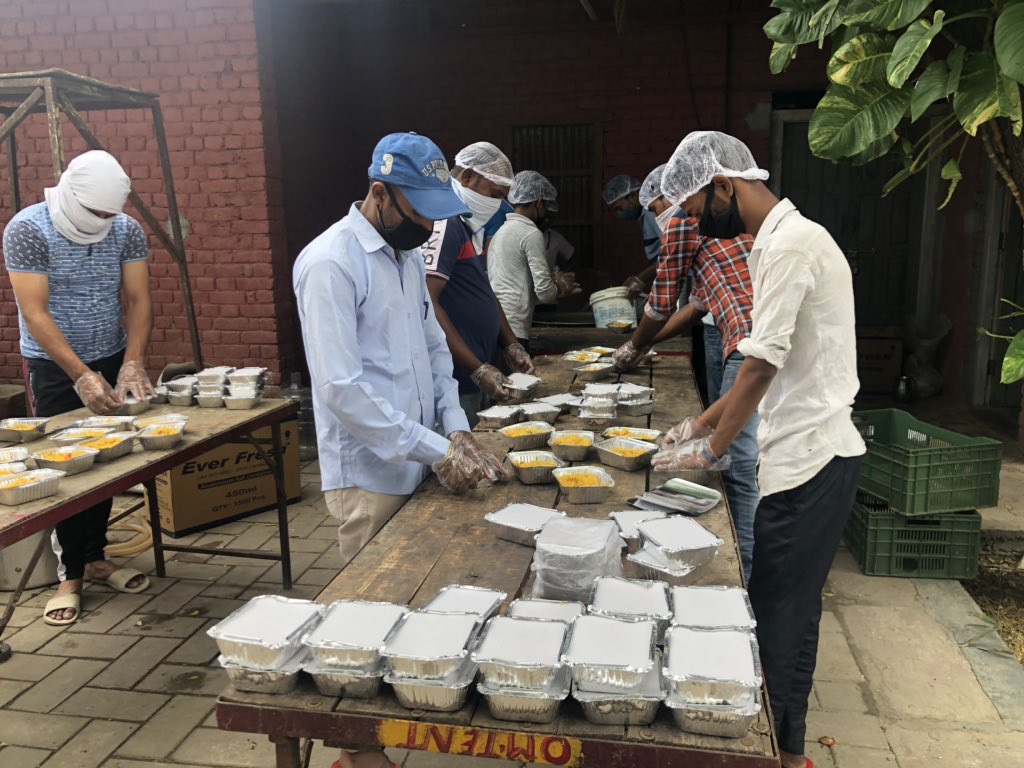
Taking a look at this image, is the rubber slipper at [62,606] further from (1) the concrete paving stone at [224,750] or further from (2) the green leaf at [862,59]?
(2) the green leaf at [862,59]

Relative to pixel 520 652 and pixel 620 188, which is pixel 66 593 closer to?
pixel 520 652

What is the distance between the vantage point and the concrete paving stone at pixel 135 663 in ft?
10.8

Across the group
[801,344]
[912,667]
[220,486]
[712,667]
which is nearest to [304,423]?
[220,486]

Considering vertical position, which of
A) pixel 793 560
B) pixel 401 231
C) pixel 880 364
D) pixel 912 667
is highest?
pixel 401 231

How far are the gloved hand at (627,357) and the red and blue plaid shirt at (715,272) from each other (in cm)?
44

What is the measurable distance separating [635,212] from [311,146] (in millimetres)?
3081

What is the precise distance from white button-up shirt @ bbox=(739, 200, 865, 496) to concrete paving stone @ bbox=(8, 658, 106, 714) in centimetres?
283

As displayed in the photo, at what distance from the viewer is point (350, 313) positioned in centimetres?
217

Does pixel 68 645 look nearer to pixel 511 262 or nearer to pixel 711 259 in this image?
pixel 511 262

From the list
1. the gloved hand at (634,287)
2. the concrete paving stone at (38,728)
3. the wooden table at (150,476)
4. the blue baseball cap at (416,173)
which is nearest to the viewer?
the blue baseball cap at (416,173)

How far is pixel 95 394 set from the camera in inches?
131

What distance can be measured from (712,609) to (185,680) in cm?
254

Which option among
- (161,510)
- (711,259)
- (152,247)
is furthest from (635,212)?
(161,510)

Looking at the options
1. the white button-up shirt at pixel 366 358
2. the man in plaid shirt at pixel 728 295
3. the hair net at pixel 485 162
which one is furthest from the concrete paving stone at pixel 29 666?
the man in plaid shirt at pixel 728 295
